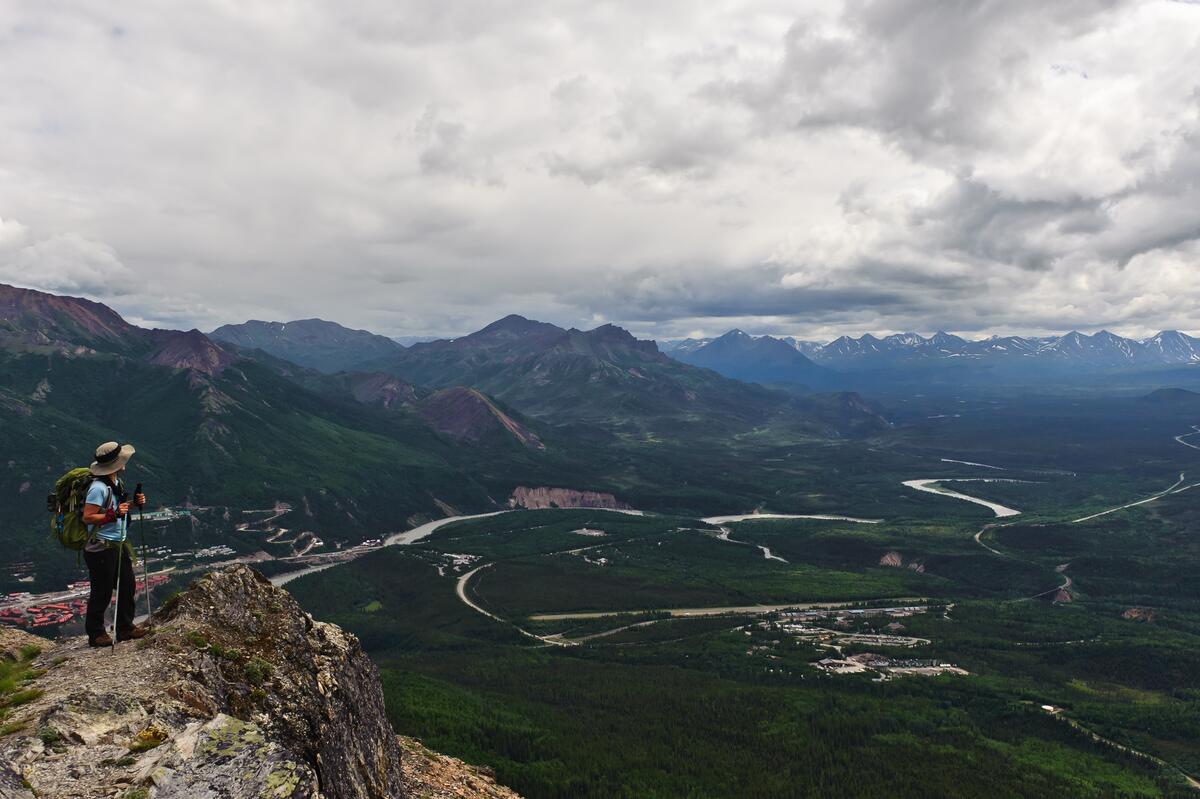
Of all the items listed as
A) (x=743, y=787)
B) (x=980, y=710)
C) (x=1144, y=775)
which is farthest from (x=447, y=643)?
(x=1144, y=775)

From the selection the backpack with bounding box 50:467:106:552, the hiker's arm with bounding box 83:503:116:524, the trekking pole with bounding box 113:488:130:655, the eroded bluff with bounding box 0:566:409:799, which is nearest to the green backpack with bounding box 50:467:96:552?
the backpack with bounding box 50:467:106:552

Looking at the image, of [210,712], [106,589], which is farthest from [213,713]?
[106,589]

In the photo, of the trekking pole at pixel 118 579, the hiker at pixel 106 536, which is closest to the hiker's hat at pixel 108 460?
the hiker at pixel 106 536

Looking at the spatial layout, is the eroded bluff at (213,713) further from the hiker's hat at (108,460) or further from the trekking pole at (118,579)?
the hiker's hat at (108,460)

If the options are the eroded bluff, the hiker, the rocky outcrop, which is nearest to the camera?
the eroded bluff

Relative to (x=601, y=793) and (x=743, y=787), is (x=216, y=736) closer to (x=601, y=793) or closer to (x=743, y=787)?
(x=601, y=793)

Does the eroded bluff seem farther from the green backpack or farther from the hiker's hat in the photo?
the hiker's hat

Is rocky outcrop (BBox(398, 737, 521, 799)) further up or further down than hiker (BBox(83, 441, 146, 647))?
further down
